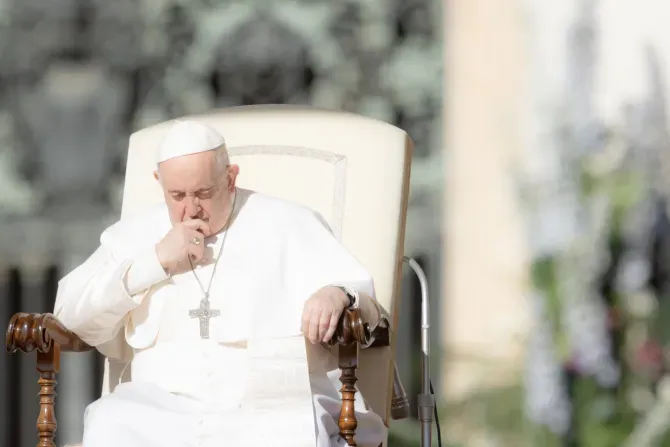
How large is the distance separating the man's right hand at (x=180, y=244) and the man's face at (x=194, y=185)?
35 mm

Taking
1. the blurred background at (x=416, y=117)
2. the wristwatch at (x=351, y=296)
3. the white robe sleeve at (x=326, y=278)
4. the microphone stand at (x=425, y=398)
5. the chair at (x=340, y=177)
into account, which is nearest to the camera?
the wristwatch at (x=351, y=296)

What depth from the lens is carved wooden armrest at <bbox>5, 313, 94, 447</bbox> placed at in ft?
12.6

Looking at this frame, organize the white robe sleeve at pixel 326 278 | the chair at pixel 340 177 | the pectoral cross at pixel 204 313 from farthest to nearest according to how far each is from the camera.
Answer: the chair at pixel 340 177 < the pectoral cross at pixel 204 313 < the white robe sleeve at pixel 326 278

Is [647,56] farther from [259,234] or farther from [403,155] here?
[259,234]

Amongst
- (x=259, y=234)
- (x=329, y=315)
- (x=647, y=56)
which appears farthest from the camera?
(x=647, y=56)

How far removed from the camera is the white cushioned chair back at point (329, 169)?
439cm

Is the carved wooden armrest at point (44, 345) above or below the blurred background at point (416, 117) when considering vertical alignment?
below

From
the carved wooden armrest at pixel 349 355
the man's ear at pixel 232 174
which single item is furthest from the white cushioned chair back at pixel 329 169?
the carved wooden armrest at pixel 349 355

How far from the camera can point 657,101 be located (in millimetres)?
5816

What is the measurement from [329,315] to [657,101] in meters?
2.49

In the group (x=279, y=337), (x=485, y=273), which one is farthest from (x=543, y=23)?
(x=279, y=337)

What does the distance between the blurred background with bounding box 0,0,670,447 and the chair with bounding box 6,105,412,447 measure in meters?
1.14

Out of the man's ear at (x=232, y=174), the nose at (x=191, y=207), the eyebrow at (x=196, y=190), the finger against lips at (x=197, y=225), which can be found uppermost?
the man's ear at (x=232, y=174)

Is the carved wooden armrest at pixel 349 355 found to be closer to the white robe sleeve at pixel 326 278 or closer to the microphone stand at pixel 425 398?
the white robe sleeve at pixel 326 278
